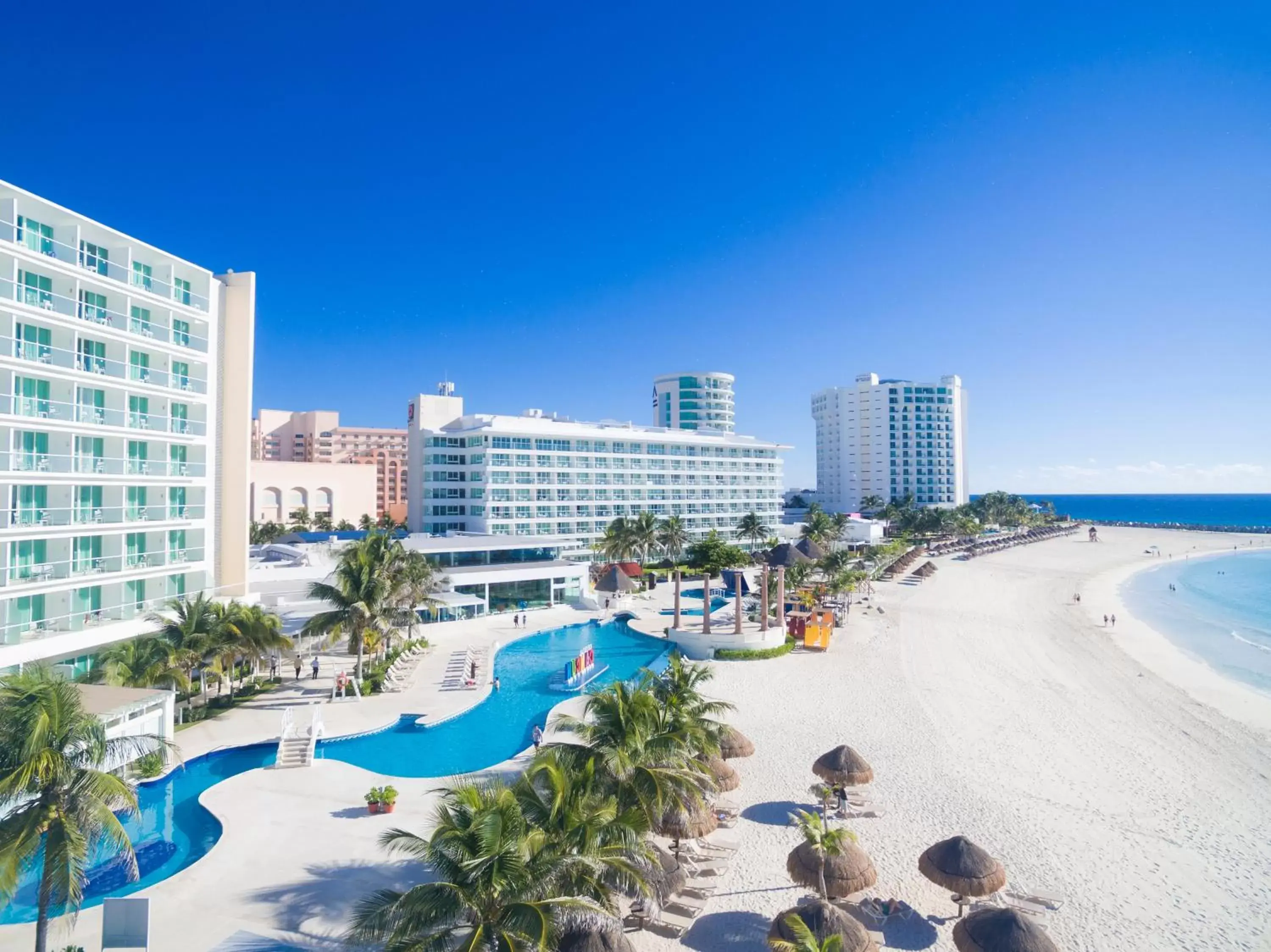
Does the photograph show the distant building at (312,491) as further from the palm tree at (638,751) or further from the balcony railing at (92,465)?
the palm tree at (638,751)

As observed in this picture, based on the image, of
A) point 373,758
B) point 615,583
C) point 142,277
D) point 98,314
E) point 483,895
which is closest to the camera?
point 483,895

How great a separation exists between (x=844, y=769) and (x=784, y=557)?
1135 inches

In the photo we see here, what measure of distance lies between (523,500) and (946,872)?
2370 inches

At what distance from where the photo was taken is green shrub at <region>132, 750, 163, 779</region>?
818 inches

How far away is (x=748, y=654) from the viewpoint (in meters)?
37.9

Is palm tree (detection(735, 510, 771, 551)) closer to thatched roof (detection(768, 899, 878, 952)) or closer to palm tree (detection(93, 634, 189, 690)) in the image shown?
palm tree (detection(93, 634, 189, 690))

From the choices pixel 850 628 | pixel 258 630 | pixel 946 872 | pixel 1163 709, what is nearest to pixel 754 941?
pixel 946 872

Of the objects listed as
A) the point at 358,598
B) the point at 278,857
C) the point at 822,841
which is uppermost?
the point at 358,598

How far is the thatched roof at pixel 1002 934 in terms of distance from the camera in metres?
11.8

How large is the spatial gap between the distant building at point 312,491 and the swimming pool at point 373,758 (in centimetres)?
7792

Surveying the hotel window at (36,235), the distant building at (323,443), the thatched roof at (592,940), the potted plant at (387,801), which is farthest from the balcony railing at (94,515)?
the distant building at (323,443)

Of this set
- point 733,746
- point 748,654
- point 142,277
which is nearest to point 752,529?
point 748,654

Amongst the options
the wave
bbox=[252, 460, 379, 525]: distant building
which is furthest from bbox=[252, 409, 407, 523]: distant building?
the wave

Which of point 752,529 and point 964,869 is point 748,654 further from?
point 752,529
